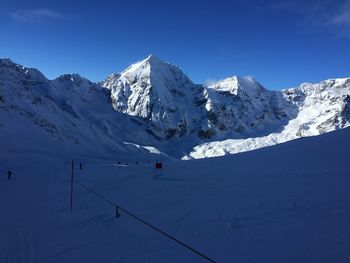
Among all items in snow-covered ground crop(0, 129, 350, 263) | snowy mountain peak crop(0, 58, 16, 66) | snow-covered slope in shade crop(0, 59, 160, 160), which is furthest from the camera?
snowy mountain peak crop(0, 58, 16, 66)

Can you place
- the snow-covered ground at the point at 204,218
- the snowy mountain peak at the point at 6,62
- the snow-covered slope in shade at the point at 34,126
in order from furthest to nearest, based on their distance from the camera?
the snowy mountain peak at the point at 6,62, the snow-covered slope in shade at the point at 34,126, the snow-covered ground at the point at 204,218

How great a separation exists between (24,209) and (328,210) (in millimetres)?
14673

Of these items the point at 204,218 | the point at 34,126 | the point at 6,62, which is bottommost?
the point at 204,218

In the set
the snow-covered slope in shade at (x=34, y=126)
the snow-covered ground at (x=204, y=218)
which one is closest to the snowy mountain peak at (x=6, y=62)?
the snow-covered slope in shade at (x=34, y=126)

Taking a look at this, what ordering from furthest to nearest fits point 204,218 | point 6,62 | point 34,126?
point 6,62
point 34,126
point 204,218

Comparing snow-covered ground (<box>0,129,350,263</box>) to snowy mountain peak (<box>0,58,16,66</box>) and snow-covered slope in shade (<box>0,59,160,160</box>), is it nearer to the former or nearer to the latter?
snow-covered slope in shade (<box>0,59,160,160</box>)

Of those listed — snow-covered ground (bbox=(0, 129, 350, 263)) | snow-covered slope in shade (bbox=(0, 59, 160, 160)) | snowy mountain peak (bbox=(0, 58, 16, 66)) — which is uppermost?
snowy mountain peak (bbox=(0, 58, 16, 66))

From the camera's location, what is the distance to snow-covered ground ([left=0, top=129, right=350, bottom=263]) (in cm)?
1048

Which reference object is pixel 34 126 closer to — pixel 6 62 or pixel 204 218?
pixel 6 62

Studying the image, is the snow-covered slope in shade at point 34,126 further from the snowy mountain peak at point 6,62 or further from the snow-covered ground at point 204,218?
the snow-covered ground at point 204,218

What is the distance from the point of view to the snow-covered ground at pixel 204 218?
10.5 m

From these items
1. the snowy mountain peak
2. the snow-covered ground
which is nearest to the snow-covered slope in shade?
the snowy mountain peak

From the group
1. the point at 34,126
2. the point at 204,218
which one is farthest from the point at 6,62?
the point at 204,218

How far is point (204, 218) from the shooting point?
47.4 feet
